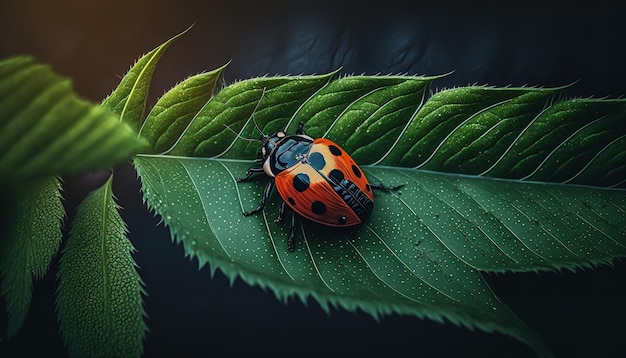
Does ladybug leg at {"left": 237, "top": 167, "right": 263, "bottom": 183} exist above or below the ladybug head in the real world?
below

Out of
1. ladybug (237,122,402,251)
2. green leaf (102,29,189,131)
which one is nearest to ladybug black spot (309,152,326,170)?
ladybug (237,122,402,251)

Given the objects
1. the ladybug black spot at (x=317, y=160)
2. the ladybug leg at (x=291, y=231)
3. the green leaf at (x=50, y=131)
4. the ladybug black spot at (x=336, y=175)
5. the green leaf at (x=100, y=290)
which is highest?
the green leaf at (x=50, y=131)

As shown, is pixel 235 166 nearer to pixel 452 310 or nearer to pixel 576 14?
pixel 452 310

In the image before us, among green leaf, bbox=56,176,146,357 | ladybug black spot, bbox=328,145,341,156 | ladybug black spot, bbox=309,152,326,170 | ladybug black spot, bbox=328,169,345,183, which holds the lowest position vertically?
green leaf, bbox=56,176,146,357

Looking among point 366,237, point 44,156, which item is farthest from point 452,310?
point 44,156

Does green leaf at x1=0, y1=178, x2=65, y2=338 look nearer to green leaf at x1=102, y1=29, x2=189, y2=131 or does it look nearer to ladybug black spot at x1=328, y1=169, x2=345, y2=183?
green leaf at x1=102, y1=29, x2=189, y2=131

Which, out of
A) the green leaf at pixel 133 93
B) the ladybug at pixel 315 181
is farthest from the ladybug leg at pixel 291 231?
the green leaf at pixel 133 93

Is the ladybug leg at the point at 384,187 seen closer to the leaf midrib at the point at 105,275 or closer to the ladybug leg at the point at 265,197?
the ladybug leg at the point at 265,197

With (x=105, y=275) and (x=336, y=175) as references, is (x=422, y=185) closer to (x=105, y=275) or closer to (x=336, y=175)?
(x=336, y=175)
